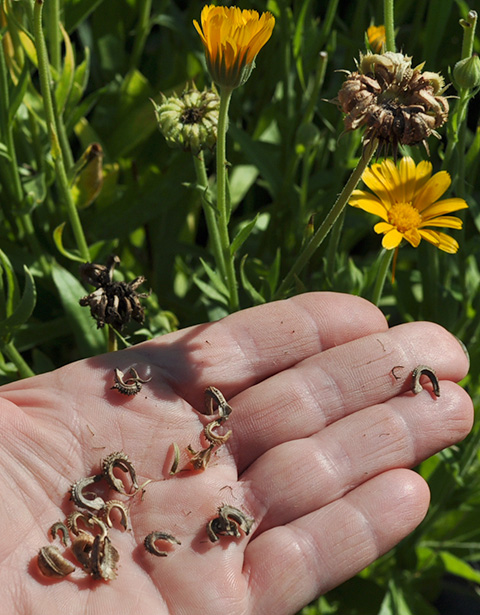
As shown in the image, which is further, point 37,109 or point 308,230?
point 37,109

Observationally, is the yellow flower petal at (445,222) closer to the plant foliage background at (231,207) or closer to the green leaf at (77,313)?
the plant foliage background at (231,207)

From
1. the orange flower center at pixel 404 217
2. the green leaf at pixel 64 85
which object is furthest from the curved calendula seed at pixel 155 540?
the green leaf at pixel 64 85

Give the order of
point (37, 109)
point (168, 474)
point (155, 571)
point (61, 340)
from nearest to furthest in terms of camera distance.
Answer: point (155, 571), point (168, 474), point (37, 109), point (61, 340)

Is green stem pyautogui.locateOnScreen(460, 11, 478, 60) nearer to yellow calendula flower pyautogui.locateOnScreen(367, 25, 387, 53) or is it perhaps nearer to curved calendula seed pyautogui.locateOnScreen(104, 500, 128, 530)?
yellow calendula flower pyautogui.locateOnScreen(367, 25, 387, 53)

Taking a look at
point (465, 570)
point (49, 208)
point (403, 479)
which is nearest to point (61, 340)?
point (49, 208)

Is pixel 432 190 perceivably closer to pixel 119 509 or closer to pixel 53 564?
pixel 119 509

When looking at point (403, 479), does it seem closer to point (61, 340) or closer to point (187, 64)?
point (61, 340)

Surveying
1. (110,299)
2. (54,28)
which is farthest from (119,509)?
(54,28)
